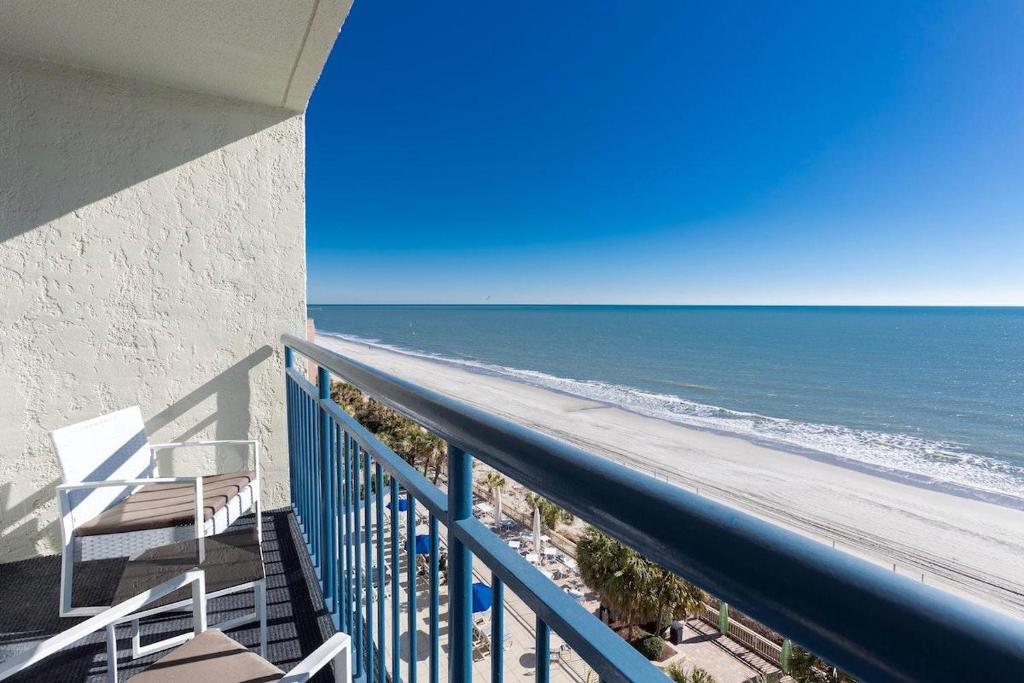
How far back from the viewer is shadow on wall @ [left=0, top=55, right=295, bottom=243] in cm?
239

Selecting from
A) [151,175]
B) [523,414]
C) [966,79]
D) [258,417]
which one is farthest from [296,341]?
[966,79]

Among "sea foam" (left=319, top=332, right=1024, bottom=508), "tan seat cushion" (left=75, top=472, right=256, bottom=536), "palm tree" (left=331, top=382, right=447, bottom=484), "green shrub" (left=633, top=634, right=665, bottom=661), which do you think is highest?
"tan seat cushion" (left=75, top=472, right=256, bottom=536)

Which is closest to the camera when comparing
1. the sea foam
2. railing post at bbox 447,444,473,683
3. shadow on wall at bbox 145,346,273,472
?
railing post at bbox 447,444,473,683

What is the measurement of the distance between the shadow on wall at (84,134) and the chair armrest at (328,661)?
259cm

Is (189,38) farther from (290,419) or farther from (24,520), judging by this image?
(24,520)

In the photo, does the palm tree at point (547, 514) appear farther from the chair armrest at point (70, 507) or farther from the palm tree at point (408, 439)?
the chair armrest at point (70, 507)

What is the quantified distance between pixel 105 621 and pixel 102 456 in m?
1.19

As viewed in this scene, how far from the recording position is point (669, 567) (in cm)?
45

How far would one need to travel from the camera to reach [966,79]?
37000 mm

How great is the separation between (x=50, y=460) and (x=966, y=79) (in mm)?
51819

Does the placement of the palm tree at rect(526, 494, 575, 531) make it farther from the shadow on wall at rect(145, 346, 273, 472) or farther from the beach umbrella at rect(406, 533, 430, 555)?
the shadow on wall at rect(145, 346, 273, 472)

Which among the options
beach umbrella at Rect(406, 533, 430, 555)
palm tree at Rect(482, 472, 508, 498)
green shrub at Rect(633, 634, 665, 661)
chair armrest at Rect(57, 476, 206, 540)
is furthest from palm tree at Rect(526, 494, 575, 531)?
chair armrest at Rect(57, 476, 206, 540)

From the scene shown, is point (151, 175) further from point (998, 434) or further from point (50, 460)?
point (998, 434)

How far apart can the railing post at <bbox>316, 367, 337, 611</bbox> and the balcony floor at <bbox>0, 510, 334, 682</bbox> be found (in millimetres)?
132
